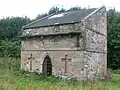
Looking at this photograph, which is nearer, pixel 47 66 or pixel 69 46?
pixel 69 46

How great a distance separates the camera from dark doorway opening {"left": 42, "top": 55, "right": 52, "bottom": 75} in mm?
22655

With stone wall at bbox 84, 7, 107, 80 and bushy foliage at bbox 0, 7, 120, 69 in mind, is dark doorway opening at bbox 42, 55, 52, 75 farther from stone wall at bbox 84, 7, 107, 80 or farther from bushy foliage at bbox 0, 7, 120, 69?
stone wall at bbox 84, 7, 107, 80

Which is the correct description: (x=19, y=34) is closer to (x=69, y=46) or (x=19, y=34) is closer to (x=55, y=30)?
(x=55, y=30)

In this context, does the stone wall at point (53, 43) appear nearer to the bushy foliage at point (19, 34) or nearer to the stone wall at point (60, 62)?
the stone wall at point (60, 62)

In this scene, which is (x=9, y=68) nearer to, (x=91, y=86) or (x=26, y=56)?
(x=91, y=86)

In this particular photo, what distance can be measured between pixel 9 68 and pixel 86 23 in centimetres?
1601

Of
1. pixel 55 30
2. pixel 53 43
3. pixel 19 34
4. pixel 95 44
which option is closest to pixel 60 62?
pixel 53 43

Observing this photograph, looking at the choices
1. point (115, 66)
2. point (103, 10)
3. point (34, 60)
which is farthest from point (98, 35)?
point (115, 66)

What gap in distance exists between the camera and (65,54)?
69.2 ft

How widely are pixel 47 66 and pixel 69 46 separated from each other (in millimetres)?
3352

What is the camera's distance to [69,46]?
20.8 metres

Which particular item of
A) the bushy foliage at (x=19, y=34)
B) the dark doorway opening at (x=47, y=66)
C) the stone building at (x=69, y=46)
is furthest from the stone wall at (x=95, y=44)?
the bushy foliage at (x=19, y=34)

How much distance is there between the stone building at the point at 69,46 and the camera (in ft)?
66.6

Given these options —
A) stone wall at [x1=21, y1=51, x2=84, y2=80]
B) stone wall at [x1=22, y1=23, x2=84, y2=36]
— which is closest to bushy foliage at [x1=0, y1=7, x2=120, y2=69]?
stone wall at [x1=22, y1=23, x2=84, y2=36]
